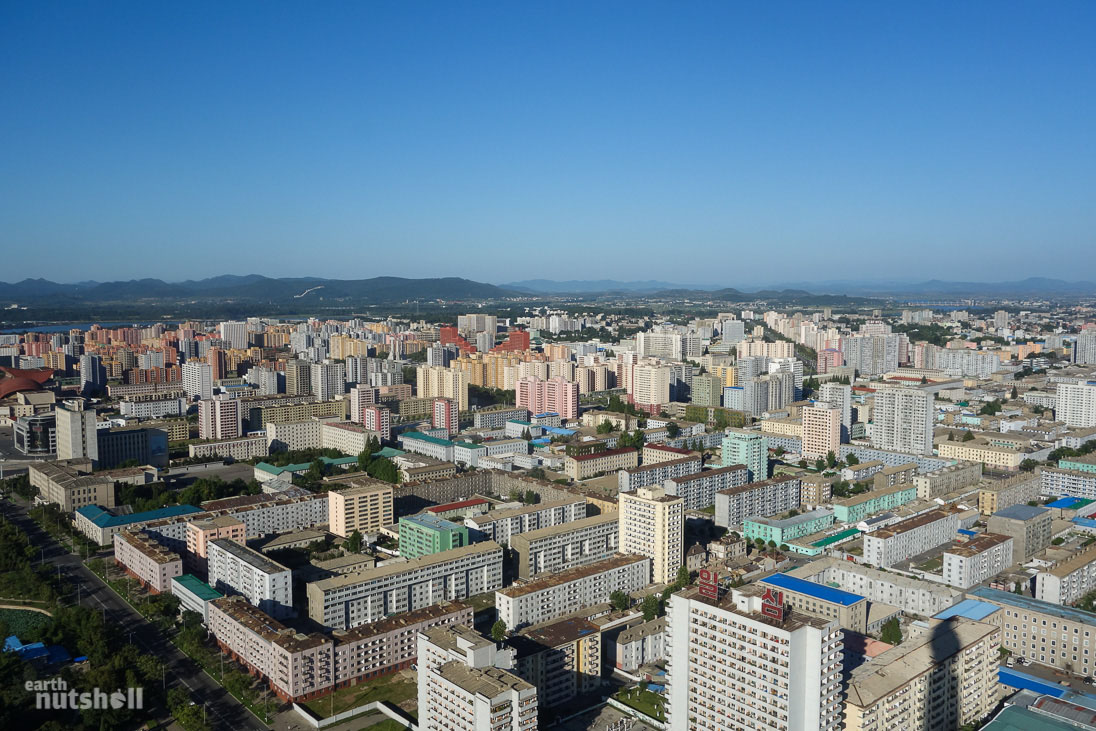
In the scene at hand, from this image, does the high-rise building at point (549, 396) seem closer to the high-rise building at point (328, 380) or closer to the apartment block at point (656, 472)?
the high-rise building at point (328, 380)

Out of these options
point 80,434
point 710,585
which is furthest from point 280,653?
point 80,434

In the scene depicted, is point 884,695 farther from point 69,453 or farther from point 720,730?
point 69,453

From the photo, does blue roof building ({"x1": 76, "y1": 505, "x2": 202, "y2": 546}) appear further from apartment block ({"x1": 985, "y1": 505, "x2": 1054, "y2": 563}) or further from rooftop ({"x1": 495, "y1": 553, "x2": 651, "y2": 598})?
apartment block ({"x1": 985, "y1": 505, "x2": 1054, "y2": 563})

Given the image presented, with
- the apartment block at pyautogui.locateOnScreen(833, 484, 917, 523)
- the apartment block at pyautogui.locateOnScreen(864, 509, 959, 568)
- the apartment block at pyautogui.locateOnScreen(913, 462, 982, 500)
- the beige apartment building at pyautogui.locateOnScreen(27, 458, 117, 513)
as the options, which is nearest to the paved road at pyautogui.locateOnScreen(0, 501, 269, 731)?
the beige apartment building at pyautogui.locateOnScreen(27, 458, 117, 513)

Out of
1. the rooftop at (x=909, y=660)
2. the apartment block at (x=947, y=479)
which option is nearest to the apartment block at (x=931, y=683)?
the rooftop at (x=909, y=660)

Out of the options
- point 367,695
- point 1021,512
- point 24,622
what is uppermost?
point 1021,512

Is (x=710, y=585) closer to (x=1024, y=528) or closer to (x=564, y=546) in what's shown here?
(x=564, y=546)

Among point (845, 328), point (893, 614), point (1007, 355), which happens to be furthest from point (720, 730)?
point (845, 328)
